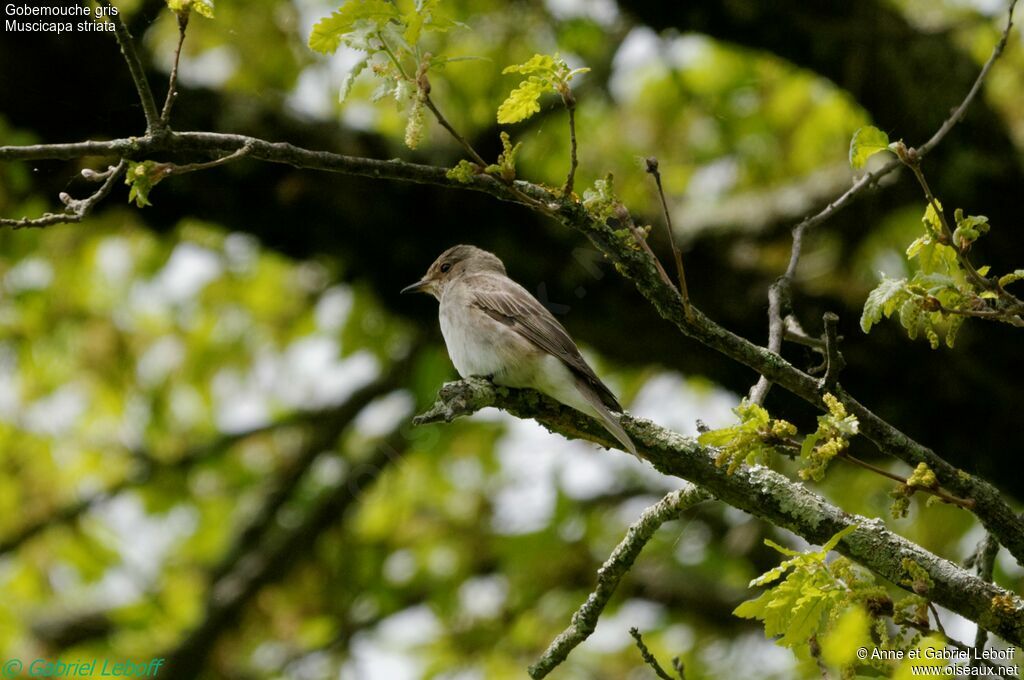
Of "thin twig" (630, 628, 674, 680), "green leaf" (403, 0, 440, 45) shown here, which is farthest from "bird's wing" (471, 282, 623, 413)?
"green leaf" (403, 0, 440, 45)

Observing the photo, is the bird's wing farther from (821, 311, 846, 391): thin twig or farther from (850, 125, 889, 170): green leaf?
(850, 125, 889, 170): green leaf

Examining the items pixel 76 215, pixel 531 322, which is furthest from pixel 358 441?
pixel 76 215

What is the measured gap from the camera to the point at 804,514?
3.33 m

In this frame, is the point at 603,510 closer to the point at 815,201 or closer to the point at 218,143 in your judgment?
the point at 815,201

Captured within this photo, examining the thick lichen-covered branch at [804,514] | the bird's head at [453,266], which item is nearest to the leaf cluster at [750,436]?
the thick lichen-covered branch at [804,514]

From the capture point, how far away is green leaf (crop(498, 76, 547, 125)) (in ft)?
9.26

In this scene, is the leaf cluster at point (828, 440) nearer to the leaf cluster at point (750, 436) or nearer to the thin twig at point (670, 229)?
the leaf cluster at point (750, 436)

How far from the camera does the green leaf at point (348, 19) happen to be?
2.68 m

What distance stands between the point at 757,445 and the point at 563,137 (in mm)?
5634

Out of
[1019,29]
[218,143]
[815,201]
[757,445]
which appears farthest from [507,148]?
[1019,29]

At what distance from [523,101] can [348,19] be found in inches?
19.3

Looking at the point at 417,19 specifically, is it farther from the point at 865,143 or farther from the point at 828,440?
the point at 828,440

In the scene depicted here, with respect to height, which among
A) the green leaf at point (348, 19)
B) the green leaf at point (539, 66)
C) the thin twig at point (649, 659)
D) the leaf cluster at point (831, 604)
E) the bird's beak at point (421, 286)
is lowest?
the bird's beak at point (421, 286)

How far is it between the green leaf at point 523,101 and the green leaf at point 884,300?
0.99 meters
